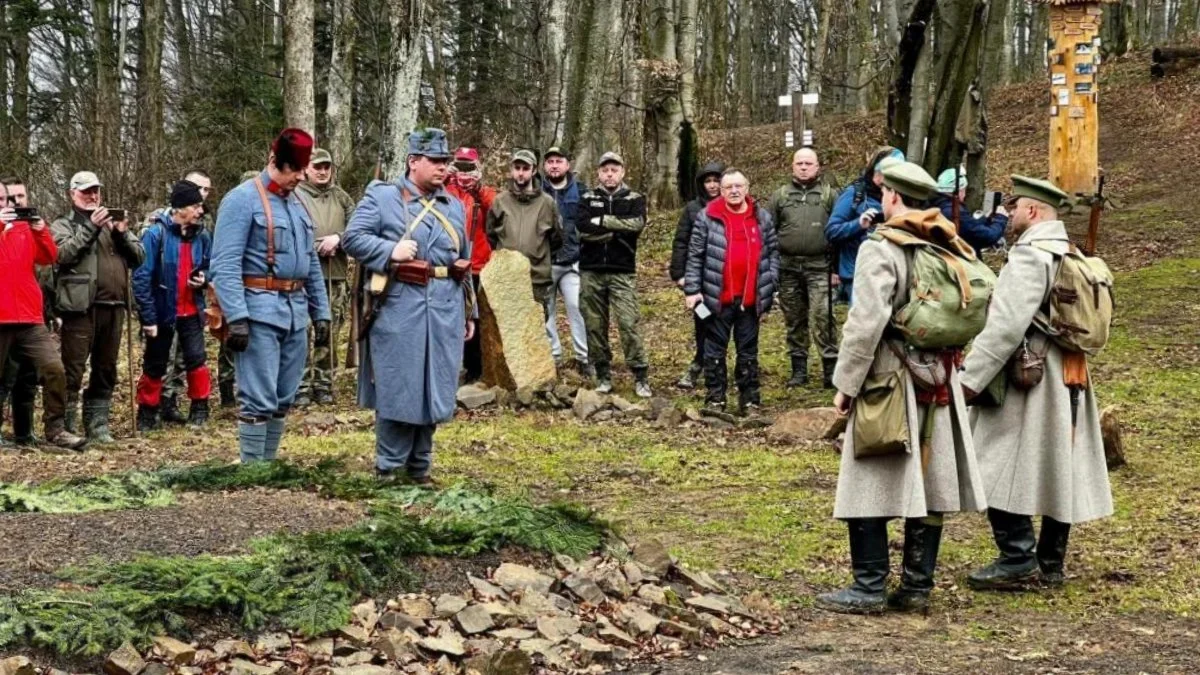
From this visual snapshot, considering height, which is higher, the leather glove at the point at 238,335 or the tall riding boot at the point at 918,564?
the leather glove at the point at 238,335

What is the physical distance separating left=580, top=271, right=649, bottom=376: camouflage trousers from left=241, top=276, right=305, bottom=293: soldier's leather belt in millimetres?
5420

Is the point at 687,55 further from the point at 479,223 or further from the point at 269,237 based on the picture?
the point at 269,237

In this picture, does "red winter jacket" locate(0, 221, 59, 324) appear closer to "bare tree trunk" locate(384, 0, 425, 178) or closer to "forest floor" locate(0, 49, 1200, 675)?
"forest floor" locate(0, 49, 1200, 675)

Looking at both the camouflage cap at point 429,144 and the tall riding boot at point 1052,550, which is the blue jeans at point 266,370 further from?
the tall riding boot at point 1052,550

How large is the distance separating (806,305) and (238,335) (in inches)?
269

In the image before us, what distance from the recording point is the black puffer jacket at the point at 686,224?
13.4m

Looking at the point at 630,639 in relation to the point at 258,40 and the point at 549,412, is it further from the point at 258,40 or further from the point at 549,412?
the point at 258,40

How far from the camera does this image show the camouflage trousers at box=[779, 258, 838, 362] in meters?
13.5

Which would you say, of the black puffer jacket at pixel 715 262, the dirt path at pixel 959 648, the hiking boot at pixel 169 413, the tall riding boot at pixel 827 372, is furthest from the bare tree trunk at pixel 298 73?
the dirt path at pixel 959 648

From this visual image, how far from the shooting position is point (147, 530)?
6.37 metres

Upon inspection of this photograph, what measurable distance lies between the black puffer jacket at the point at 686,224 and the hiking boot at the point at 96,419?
5085mm

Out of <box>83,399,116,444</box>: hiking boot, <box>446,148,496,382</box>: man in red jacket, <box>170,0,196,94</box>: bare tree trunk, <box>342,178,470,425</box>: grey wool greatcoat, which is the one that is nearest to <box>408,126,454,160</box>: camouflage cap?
<box>342,178,470,425</box>: grey wool greatcoat

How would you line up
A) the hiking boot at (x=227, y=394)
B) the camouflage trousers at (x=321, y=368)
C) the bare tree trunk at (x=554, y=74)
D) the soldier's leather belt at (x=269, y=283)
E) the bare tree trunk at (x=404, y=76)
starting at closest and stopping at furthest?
the soldier's leather belt at (x=269, y=283)
the camouflage trousers at (x=321, y=368)
the hiking boot at (x=227, y=394)
the bare tree trunk at (x=404, y=76)
the bare tree trunk at (x=554, y=74)

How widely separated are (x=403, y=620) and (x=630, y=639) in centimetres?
94
